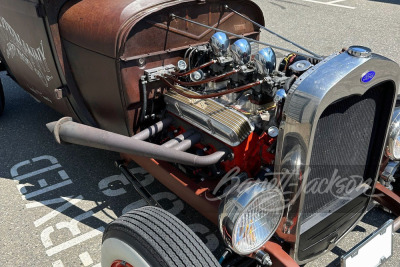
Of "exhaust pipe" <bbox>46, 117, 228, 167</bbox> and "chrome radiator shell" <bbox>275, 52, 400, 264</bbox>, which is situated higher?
"chrome radiator shell" <bbox>275, 52, 400, 264</bbox>

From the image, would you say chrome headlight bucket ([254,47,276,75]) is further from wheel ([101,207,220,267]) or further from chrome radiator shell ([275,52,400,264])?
wheel ([101,207,220,267])

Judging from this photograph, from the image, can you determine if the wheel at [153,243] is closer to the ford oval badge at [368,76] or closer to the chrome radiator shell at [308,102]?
the chrome radiator shell at [308,102]

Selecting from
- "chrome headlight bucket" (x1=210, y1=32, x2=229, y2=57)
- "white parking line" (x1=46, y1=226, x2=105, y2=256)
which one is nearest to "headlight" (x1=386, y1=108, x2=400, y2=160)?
"chrome headlight bucket" (x1=210, y1=32, x2=229, y2=57)

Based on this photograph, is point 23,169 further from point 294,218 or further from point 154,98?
point 294,218

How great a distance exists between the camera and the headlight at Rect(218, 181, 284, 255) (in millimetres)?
1560

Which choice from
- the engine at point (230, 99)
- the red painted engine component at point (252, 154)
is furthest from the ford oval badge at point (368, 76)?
the red painted engine component at point (252, 154)

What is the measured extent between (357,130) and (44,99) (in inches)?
97.7

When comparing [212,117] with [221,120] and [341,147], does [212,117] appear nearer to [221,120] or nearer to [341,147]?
[221,120]

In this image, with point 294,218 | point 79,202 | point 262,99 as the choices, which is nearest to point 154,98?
point 262,99

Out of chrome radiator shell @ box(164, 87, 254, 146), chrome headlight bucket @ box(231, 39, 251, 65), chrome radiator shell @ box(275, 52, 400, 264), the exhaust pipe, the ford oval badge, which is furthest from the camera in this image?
chrome headlight bucket @ box(231, 39, 251, 65)

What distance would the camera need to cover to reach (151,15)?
2.30 meters

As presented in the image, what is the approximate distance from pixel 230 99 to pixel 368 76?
0.86m

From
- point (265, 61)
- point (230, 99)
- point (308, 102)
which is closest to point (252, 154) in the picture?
point (230, 99)

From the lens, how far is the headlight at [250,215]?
1.56 metres
